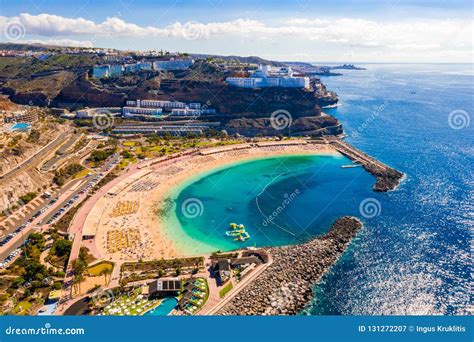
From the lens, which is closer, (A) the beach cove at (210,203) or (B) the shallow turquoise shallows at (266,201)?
(A) the beach cove at (210,203)

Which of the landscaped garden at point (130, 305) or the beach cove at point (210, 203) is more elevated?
the beach cove at point (210, 203)

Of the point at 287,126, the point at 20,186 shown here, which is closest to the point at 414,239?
the point at 20,186

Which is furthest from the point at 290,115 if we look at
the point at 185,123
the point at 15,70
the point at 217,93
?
the point at 15,70

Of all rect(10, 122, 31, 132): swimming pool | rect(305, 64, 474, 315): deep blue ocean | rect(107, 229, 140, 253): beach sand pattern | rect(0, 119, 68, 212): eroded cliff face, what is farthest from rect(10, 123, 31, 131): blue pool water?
rect(305, 64, 474, 315): deep blue ocean

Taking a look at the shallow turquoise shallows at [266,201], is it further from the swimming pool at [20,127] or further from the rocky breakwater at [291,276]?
the swimming pool at [20,127]

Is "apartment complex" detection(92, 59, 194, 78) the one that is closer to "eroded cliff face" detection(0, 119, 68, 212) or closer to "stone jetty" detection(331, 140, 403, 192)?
"eroded cliff face" detection(0, 119, 68, 212)

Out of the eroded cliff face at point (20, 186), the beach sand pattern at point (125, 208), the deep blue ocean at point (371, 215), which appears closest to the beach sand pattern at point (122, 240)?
the beach sand pattern at point (125, 208)
